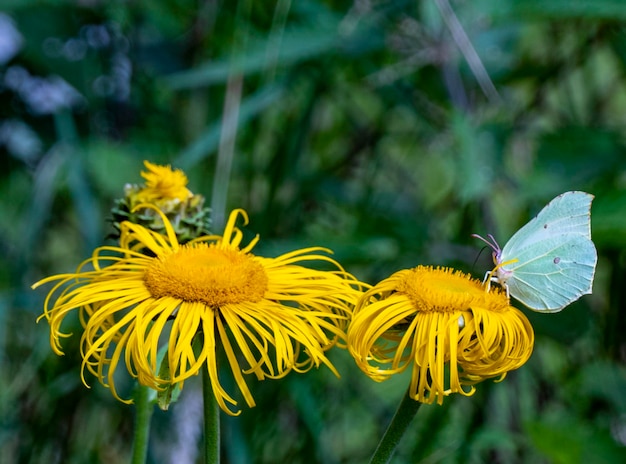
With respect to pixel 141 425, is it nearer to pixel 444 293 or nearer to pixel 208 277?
pixel 208 277

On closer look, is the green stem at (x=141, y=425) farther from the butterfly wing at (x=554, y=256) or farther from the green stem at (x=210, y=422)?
the butterfly wing at (x=554, y=256)

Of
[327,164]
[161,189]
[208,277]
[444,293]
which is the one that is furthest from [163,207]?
[327,164]

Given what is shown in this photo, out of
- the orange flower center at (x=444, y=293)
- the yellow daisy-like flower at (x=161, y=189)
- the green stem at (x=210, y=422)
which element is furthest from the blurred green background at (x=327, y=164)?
the green stem at (x=210, y=422)

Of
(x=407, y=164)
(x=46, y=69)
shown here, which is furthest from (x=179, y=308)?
(x=407, y=164)

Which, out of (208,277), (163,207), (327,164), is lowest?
(208,277)

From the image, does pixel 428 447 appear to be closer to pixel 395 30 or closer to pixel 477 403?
pixel 477 403
